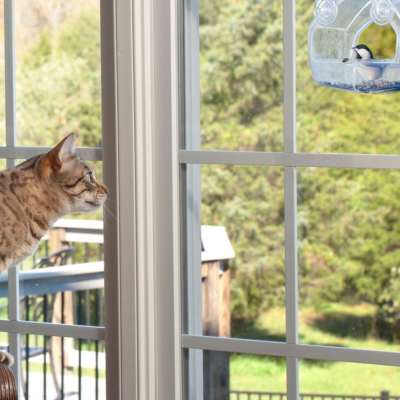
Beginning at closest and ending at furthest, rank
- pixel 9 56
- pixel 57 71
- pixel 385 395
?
pixel 385 395, pixel 9 56, pixel 57 71

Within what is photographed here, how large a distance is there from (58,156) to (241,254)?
44cm

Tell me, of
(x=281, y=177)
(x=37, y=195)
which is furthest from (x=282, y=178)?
(x=37, y=195)

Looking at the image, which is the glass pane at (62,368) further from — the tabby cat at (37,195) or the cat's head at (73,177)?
the cat's head at (73,177)

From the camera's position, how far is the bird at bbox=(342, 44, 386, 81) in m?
1.71

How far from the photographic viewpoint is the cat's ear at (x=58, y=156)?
179cm

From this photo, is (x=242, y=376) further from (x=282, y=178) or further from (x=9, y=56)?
(x=9, y=56)

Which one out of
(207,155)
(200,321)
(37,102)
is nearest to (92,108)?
(37,102)

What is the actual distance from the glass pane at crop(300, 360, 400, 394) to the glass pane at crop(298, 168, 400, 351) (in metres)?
0.05

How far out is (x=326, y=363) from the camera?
71.1 inches

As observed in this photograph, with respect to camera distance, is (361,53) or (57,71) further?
(57,71)

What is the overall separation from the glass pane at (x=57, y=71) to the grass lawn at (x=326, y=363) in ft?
2.05

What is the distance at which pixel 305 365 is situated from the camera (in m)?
1.83

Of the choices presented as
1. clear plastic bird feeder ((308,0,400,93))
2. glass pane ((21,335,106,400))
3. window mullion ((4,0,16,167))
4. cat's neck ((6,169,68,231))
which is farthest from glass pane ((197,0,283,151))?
glass pane ((21,335,106,400))

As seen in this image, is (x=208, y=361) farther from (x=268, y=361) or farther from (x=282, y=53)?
(x=282, y=53)
